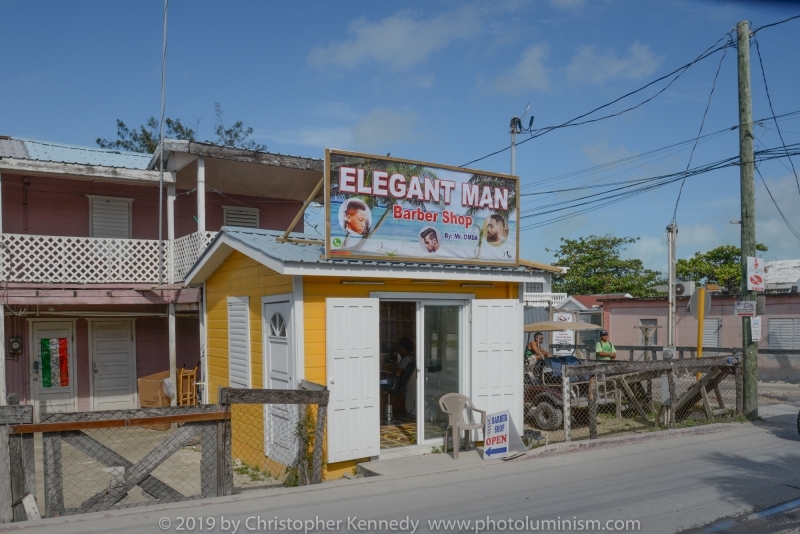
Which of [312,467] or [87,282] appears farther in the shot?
[87,282]

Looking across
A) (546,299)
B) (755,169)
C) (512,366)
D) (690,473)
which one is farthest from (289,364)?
(546,299)

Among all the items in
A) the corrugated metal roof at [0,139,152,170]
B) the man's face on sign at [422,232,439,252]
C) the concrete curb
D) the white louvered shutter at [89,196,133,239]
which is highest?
→ the corrugated metal roof at [0,139,152,170]

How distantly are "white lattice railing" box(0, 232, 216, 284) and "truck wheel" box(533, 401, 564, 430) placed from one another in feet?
22.9

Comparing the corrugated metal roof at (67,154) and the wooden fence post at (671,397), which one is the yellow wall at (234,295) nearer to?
the corrugated metal roof at (67,154)

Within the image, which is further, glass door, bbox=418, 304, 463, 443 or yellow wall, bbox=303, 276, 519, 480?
glass door, bbox=418, 304, 463, 443

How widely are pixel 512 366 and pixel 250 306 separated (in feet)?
13.3

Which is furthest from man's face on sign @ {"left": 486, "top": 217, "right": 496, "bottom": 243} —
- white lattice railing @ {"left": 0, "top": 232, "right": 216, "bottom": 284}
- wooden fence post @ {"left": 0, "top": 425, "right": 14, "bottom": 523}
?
wooden fence post @ {"left": 0, "top": 425, "right": 14, "bottom": 523}

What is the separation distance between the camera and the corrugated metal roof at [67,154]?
1522 cm

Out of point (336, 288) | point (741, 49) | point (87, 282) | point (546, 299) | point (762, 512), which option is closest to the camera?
point (762, 512)

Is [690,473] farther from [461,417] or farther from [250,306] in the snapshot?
[250,306]

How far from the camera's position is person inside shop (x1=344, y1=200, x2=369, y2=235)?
346 inches

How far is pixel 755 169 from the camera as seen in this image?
1302 centimetres

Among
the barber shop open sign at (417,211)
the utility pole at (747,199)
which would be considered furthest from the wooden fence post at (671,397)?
the barber shop open sign at (417,211)

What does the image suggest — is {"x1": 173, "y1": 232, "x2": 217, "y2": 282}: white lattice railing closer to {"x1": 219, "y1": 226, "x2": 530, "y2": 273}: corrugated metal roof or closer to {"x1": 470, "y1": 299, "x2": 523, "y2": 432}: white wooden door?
{"x1": 219, "y1": 226, "x2": 530, "y2": 273}: corrugated metal roof
